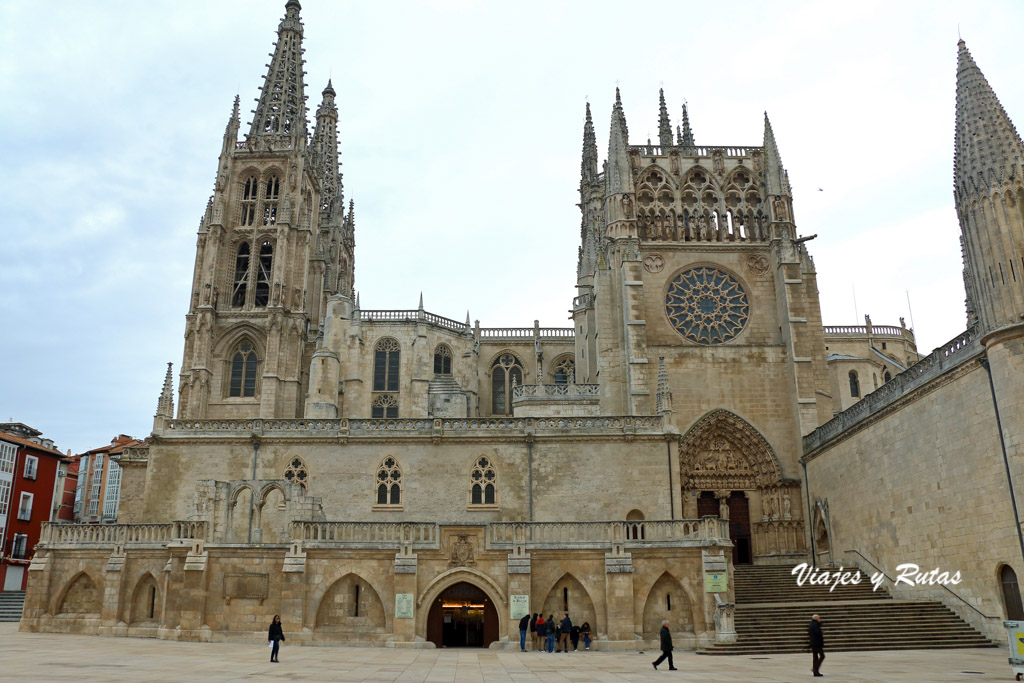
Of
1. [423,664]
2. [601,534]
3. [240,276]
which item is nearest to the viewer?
[423,664]

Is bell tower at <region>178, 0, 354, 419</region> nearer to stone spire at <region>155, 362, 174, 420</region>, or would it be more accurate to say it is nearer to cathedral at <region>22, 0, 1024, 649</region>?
cathedral at <region>22, 0, 1024, 649</region>

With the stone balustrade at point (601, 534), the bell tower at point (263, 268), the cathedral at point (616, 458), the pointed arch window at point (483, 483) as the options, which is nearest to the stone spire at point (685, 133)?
the cathedral at point (616, 458)

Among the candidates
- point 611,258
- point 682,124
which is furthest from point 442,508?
point 682,124

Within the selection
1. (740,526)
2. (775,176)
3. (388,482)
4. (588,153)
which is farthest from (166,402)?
(588,153)

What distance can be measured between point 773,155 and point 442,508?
77.3 ft

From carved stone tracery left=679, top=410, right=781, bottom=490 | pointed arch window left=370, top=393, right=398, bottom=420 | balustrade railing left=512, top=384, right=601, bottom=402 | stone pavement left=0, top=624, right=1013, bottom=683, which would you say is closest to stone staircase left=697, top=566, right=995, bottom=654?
stone pavement left=0, top=624, right=1013, bottom=683

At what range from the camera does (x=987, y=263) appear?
1997 centimetres

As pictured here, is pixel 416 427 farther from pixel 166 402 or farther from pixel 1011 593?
pixel 1011 593

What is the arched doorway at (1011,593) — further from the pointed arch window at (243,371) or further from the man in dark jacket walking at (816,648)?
the pointed arch window at (243,371)

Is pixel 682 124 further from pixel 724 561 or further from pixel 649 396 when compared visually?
pixel 724 561

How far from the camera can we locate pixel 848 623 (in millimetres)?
22062

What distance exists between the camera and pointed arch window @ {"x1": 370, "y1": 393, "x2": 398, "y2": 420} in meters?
46.8

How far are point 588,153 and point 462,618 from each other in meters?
40.0

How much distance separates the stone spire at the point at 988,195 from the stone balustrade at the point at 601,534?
30.5 feet
